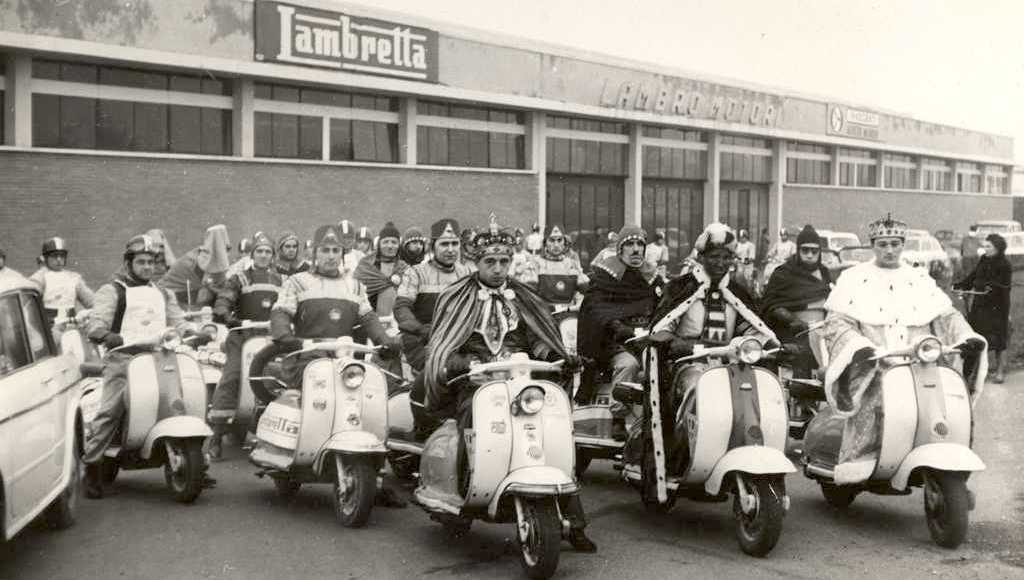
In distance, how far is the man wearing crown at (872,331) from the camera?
6863 mm

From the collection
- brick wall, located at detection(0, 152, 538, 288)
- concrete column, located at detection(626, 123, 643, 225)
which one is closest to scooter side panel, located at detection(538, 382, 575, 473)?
brick wall, located at detection(0, 152, 538, 288)

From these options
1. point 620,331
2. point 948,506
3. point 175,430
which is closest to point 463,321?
point 620,331

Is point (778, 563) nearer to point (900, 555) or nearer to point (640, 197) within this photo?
point (900, 555)

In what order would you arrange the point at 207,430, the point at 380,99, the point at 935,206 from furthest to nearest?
the point at 935,206, the point at 380,99, the point at 207,430

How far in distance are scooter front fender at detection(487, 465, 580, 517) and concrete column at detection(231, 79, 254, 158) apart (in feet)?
58.8

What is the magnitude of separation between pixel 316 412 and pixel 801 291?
491 centimetres

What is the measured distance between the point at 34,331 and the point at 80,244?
15.0 metres

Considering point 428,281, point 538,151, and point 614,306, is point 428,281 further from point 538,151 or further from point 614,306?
point 538,151

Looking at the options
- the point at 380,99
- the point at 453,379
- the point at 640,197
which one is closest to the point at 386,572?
the point at 453,379

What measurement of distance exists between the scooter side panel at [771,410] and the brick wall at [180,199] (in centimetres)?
1610

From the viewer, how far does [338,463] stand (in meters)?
7.24

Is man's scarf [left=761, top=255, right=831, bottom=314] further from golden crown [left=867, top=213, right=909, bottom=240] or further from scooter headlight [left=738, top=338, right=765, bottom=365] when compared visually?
scooter headlight [left=738, top=338, right=765, bottom=365]

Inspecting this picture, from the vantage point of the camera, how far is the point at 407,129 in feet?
85.1

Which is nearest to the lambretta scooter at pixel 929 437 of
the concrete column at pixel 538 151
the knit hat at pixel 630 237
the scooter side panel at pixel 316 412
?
the knit hat at pixel 630 237
